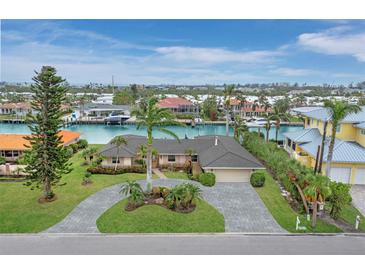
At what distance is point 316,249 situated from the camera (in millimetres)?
12664

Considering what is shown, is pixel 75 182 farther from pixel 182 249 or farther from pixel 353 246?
pixel 353 246

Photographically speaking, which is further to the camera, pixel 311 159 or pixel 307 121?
pixel 307 121

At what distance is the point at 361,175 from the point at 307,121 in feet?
42.3

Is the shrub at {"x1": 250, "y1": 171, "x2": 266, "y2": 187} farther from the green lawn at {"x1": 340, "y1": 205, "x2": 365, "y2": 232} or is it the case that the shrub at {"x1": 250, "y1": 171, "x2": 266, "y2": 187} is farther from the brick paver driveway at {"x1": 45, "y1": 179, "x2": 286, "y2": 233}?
the green lawn at {"x1": 340, "y1": 205, "x2": 365, "y2": 232}

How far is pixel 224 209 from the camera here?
17.0 m

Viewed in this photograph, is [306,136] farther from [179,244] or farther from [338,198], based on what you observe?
[179,244]

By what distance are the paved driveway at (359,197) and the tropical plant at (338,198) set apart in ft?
7.34

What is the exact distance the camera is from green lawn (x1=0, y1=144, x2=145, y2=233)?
1485 cm

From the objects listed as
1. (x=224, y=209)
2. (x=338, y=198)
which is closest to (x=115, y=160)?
(x=224, y=209)

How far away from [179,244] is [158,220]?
8.49 ft

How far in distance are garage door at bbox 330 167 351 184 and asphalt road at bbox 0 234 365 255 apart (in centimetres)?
880

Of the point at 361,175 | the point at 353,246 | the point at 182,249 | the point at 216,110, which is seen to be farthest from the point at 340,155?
the point at 216,110

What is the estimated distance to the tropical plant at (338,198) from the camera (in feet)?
50.2

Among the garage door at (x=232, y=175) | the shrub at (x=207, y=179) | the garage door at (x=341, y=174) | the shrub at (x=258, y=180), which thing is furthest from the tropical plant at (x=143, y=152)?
the garage door at (x=341, y=174)
